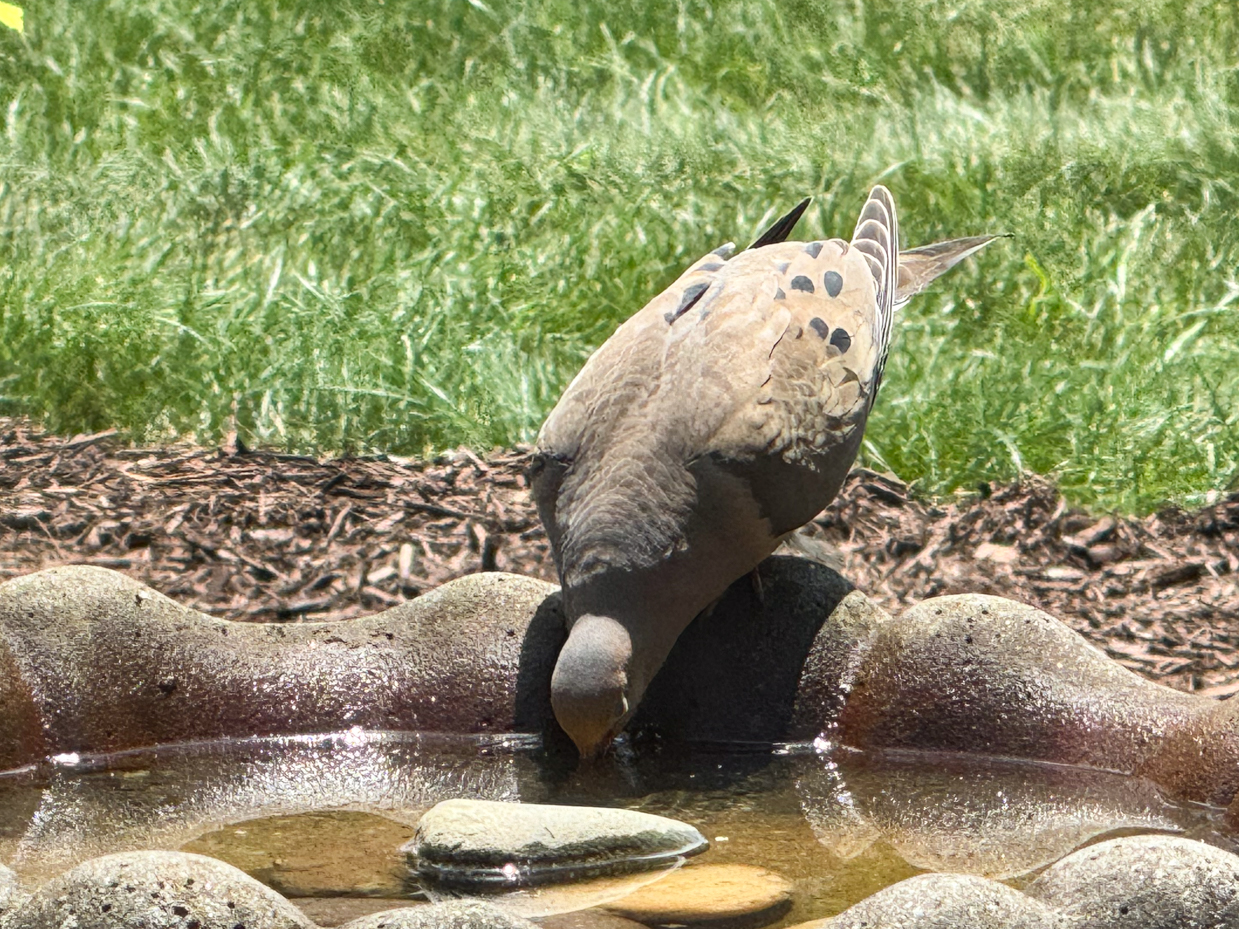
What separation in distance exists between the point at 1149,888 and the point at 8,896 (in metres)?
2.04

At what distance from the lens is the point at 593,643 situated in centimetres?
474

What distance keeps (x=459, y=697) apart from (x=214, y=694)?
0.71 m

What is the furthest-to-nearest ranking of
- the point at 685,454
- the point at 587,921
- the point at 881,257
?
the point at 881,257, the point at 685,454, the point at 587,921

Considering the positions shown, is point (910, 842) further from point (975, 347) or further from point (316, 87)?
point (316, 87)

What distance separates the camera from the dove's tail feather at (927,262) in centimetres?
676

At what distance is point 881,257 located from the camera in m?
6.38

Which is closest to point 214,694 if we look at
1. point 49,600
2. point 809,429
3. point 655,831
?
point 49,600

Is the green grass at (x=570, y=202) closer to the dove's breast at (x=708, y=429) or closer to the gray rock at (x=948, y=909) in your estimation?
the dove's breast at (x=708, y=429)

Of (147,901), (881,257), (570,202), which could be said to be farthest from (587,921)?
(570,202)

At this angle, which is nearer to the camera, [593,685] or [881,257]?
[593,685]

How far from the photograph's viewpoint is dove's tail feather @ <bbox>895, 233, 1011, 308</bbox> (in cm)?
676

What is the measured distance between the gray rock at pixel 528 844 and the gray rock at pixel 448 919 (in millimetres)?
1164

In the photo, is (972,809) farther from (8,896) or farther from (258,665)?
(8,896)

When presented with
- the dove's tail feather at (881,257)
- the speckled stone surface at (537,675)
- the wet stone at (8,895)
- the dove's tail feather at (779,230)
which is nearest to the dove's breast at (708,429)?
the dove's tail feather at (881,257)
